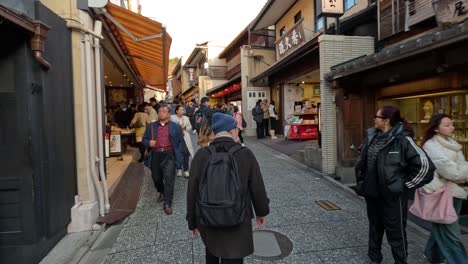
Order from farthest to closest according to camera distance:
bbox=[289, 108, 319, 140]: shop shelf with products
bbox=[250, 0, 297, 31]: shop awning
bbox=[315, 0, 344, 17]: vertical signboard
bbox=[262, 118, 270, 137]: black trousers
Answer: bbox=[262, 118, 270, 137]: black trousers
bbox=[250, 0, 297, 31]: shop awning
bbox=[289, 108, 319, 140]: shop shelf with products
bbox=[315, 0, 344, 17]: vertical signboard

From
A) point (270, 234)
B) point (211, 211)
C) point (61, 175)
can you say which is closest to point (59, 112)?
point (61, 175)

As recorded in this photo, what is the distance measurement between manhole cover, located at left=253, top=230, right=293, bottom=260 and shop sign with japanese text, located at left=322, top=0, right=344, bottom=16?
655 centimetres

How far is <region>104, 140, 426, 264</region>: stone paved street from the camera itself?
156 inches

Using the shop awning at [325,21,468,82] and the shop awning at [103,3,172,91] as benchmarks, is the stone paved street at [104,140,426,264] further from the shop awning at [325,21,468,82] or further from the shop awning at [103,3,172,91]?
the shop awning at [103,3,172,91]

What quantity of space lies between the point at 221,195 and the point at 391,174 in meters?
1.92

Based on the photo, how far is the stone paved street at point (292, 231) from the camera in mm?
3959

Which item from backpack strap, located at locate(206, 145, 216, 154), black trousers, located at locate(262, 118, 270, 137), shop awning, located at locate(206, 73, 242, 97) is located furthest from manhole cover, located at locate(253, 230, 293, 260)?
shop awning, located at locate(206, 73, 242, 97)

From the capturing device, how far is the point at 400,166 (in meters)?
3.15

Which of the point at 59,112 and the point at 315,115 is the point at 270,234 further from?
the point at 315,115

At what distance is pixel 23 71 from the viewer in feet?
12.2

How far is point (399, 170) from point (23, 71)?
460cm

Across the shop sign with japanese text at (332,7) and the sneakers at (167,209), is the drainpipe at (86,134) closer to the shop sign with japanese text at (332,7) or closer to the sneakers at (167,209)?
the sneakers at (167,209)

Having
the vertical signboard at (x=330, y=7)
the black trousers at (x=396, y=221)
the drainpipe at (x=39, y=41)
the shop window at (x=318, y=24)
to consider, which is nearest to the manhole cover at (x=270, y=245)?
the black trousers at (x=396, y=221)

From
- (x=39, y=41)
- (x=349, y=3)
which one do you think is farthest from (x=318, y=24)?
(x=39, y=41)
